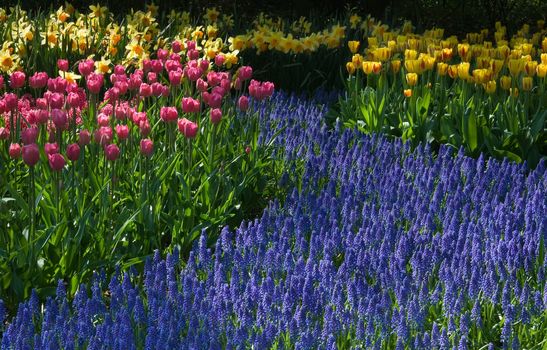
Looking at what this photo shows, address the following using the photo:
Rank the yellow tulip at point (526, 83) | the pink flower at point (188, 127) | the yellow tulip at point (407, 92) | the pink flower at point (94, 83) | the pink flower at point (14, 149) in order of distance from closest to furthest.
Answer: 1. the pink flower at point (14, 149)
2. the pink flower at point (188, 127)
3. the pink flower at point (94, 83)
4. the yellow tulip at point (526, 83)
5. the yellow tulip at point (407, 92)

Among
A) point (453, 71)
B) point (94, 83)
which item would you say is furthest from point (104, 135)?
point (453, 71)

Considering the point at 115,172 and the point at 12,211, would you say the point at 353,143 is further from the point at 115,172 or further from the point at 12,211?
the point at 12,211

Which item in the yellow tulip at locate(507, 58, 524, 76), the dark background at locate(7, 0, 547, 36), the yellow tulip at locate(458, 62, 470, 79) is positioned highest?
the yellow tulip at locate(507, 58, 524, 76)

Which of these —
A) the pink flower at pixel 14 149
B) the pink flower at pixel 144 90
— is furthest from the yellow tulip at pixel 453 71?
the pink flower at pixel 14 149

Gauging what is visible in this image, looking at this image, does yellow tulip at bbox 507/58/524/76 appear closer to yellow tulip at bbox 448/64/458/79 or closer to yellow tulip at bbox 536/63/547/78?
yellow tulip at bbox 536/63/547/78

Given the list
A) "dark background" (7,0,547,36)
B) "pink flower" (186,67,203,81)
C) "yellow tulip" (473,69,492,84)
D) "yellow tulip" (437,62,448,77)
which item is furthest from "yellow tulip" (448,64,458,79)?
"dark background" (7,0,547,36)

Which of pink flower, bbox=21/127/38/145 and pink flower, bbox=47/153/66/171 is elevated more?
pink flower, bbox=21/127/38/145

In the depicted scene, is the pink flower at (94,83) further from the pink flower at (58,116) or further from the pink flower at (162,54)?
the pink flower at (162,54)

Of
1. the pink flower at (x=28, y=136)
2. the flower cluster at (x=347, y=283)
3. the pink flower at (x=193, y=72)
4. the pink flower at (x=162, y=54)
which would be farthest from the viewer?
the pink flower at (x=162, y=54)

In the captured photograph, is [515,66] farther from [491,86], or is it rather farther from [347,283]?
[347,283]

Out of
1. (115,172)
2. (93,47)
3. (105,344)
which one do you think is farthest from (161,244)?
(93,47)

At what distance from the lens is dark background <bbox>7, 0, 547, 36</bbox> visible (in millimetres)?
11797

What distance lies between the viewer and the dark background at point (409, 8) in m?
11.8

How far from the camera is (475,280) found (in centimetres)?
342
